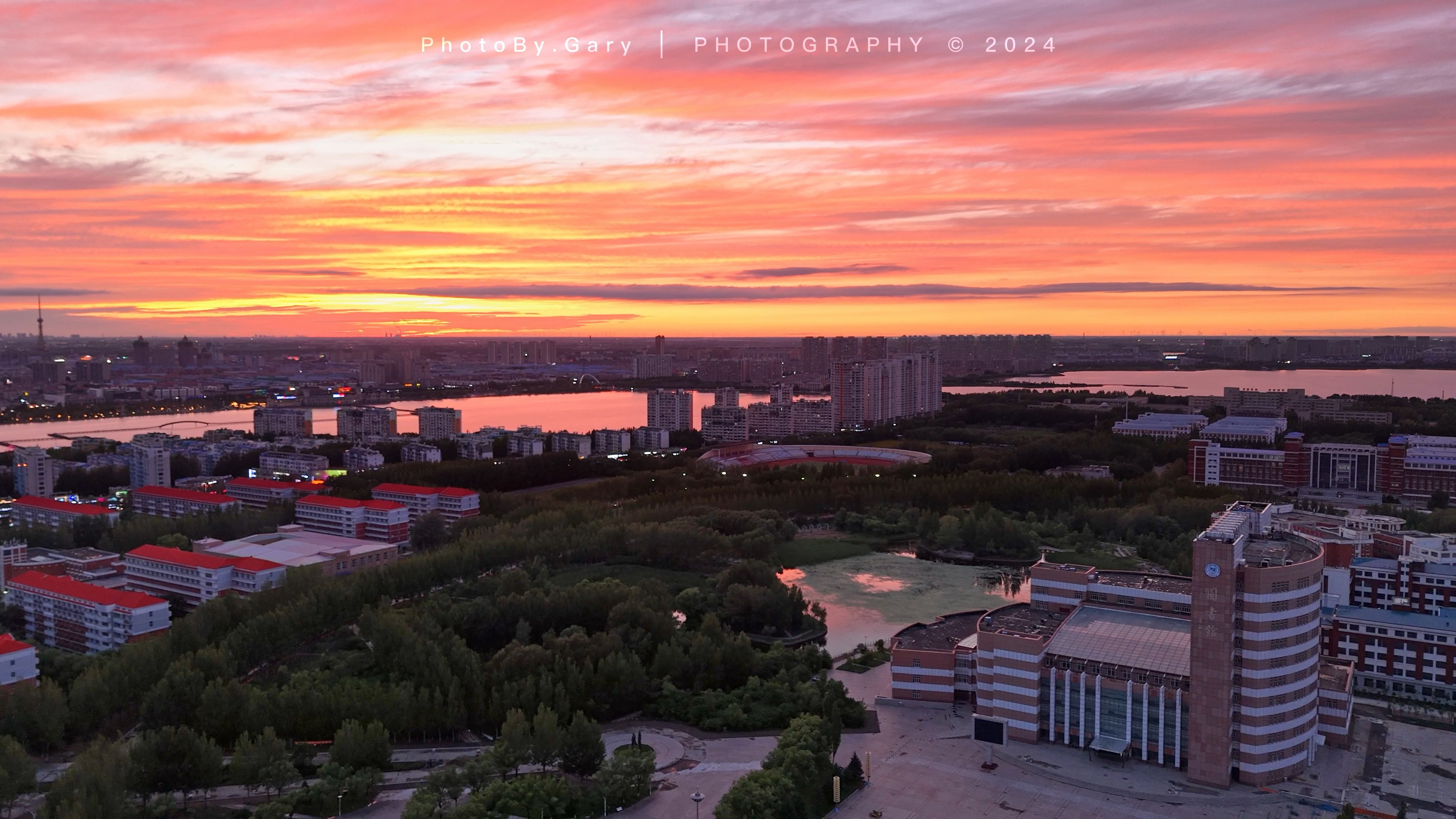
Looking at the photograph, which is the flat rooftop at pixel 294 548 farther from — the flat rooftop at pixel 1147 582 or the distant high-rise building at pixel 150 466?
the flat rooftop at pixel 1147 582

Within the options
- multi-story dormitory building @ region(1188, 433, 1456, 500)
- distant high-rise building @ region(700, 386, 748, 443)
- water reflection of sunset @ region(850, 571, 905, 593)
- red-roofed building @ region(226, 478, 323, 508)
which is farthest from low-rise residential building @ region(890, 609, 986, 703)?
distant high-rise building @ region(700, 386, 748, 443)

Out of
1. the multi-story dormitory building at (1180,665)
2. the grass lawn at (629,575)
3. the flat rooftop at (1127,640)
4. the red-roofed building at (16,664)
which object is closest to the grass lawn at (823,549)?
the grass lawn at (629,575)

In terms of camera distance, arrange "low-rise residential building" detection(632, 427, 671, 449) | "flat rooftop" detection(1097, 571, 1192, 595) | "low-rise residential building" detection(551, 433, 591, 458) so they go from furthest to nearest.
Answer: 1. "low-rise residential building" detection(632, 427, 671, 449)
2. "low-rise residential building" detection(551, 433, 591, 458)
3. "flat rooftop" detection(1097, 571, 1192, 595)

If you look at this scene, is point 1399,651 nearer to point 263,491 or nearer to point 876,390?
point 263,491

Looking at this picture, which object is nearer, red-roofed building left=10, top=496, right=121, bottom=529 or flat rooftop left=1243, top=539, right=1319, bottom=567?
flat rooftop left=1243, top=539, right=1319, bottom=567

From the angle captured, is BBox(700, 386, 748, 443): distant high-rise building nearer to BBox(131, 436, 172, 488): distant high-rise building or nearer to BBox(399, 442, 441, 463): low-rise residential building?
BBox(399, 442, 441, 463): low-rise residential building

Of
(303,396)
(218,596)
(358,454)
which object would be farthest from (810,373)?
(218,596)
